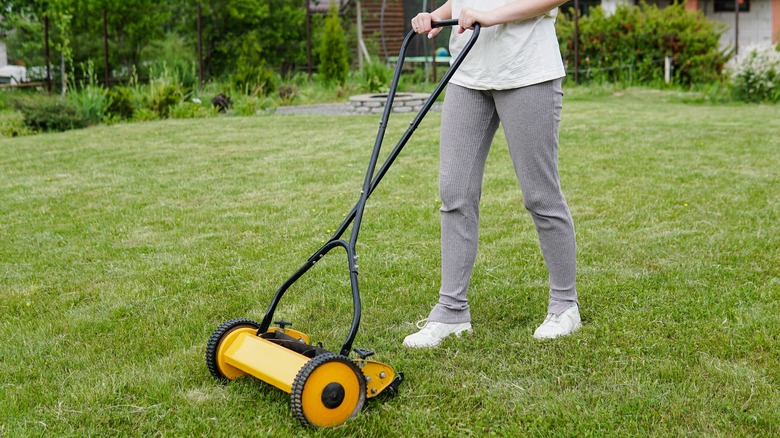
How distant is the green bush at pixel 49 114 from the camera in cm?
1041

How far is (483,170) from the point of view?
3.15 meters

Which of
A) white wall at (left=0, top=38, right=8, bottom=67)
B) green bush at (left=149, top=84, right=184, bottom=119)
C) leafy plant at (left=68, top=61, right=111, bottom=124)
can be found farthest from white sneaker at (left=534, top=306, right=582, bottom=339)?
white wall at (left=0, top=38, right=8, bottom=67)

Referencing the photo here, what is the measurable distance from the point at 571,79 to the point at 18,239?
36.8ft

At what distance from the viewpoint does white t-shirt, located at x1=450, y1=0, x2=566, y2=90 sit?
3014mm

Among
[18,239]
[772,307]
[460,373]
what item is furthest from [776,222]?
[18,239]

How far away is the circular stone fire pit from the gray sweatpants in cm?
809

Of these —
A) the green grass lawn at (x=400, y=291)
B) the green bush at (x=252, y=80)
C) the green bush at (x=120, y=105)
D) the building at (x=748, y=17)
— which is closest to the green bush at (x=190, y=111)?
the green bush at (x=120, y=105)

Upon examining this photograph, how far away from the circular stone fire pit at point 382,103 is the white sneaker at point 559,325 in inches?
319

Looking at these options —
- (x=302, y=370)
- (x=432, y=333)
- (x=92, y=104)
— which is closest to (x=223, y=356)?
(x=302, y=370)

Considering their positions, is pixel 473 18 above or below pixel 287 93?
above

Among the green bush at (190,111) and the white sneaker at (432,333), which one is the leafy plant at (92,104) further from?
the white sneaker at (432,333)

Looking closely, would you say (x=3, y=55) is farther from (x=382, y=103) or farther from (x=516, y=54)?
(x=516, y=54)

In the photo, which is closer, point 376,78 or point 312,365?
point 312,365

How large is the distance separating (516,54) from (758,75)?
9.85m
